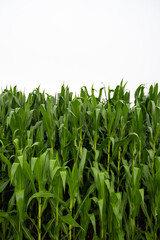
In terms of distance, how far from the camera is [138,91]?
2.81 m

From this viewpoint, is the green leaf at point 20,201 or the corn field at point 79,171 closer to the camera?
the green leaf at point 20,201

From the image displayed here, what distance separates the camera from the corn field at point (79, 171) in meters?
1.73

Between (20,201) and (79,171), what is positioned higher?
(79,171)

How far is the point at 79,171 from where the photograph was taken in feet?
6.07

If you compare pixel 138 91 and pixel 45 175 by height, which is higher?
pixel 138 91

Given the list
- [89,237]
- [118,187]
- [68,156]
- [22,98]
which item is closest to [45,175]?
[68,156]

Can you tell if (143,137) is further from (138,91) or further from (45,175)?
(45,175)

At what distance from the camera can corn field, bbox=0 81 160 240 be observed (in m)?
1.73

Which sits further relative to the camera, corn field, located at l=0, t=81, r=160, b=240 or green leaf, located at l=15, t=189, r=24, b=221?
corn field, located at l=0, t=81, r=160, b=240

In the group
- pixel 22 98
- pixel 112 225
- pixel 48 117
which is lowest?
pixel 112 225

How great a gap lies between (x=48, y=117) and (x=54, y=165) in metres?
0.55

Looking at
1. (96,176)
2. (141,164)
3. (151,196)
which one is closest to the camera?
(96,176)

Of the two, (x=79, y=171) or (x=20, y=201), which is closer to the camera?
(x=20, y=201)

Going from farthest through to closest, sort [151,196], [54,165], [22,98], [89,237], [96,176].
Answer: [22,98] < [89,237] < [151,196] < [96,176] < [54,165]
